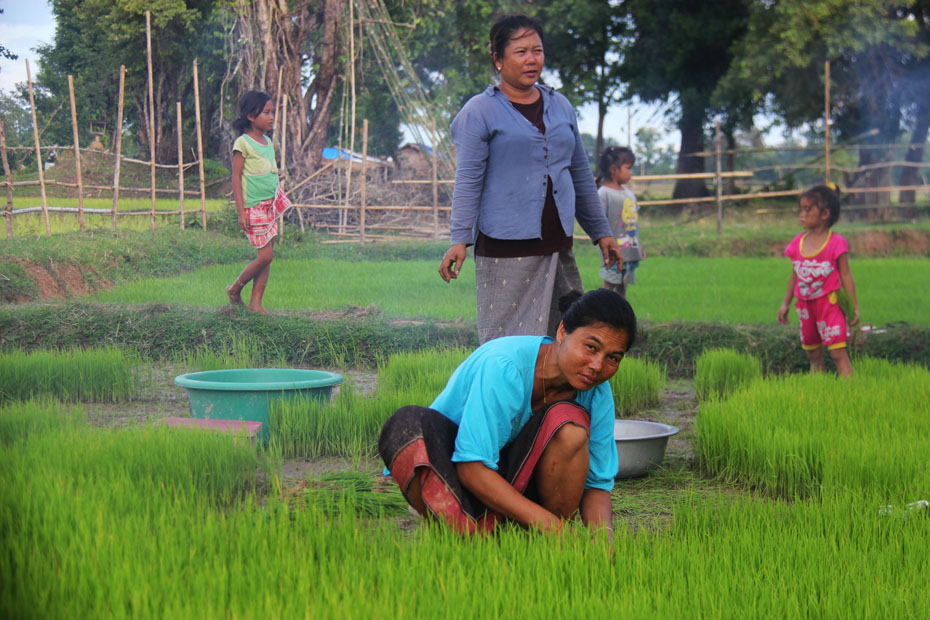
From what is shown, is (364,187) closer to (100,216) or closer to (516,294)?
(100,216)

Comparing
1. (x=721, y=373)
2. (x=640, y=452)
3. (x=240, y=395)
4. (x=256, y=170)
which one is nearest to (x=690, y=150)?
(x=721, y=373)

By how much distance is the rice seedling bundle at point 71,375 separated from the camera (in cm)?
388

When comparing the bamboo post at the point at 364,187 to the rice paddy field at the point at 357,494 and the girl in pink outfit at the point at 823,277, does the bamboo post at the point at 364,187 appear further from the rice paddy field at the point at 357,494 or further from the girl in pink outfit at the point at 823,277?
the girl in pink outfit at the point at 823,277

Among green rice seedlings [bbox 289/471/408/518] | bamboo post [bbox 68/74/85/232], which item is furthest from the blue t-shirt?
bamboo post [bbox 68/74/85/232]

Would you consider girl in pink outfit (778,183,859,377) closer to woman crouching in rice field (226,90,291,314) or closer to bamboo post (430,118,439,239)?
woman crouching in rice field (226,90,291,314)

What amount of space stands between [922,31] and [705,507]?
1643 centimetres

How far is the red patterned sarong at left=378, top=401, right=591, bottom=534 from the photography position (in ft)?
7.90

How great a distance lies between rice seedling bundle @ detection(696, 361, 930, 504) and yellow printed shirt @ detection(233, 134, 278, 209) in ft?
9.90

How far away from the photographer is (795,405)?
12.9 ft

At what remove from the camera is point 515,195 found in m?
3.54

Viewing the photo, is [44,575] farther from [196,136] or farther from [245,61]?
[245,61]

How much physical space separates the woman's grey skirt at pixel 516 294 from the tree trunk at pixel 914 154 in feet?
55.3

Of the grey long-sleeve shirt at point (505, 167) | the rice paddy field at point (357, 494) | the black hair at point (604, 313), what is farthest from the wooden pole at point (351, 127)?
the black hair at point (604, 313)

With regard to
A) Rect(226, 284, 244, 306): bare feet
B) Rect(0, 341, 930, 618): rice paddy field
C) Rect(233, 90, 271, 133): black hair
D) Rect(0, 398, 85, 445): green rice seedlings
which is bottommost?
Rect(0, 341, 930, 618): rice paddy field
